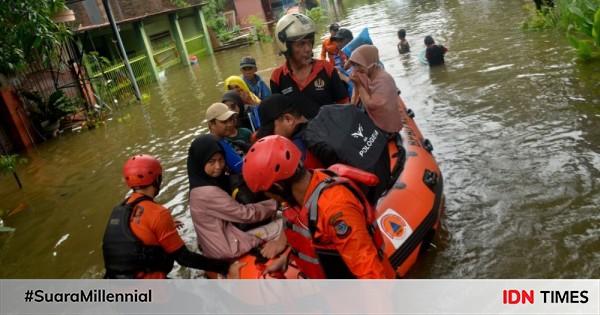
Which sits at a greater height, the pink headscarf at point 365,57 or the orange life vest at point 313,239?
the pink headscarf at point 365,57

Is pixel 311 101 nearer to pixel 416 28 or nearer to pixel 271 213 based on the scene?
pixel 271 213

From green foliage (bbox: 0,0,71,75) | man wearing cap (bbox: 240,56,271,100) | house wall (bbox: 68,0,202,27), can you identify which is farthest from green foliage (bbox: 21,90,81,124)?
man wearing cap (bbox: 240,56,271,100)

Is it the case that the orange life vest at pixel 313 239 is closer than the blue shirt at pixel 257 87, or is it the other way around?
the orange life vest at pixel 313 239

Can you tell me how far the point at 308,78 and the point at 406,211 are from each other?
4.75 ft

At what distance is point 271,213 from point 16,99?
33.0ft

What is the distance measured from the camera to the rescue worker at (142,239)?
2.89m

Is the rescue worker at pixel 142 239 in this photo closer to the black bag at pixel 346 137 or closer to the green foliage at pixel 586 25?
the black bag at pixel 346 137

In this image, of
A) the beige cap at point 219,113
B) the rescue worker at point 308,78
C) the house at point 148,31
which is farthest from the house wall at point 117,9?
the rescue worker at point 308,78

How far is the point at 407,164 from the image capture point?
412 cm

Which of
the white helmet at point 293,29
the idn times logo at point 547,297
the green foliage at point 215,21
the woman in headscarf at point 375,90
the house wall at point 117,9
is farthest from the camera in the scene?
the green foliage at point 215,21

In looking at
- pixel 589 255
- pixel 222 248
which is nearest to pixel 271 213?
pixel 222 248

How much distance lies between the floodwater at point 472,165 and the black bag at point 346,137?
139cm

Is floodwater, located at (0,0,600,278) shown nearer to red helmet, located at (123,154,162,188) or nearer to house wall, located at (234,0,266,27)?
red helmet, located at (123,154,162,188)

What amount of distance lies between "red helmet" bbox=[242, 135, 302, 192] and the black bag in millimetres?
876
